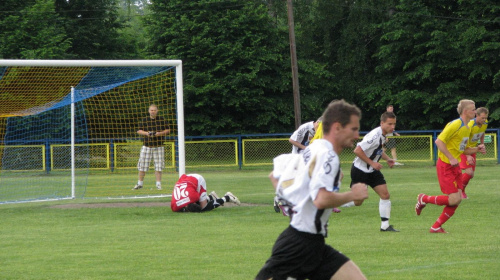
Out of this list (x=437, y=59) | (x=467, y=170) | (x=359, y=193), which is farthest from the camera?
(x=437, y=59)

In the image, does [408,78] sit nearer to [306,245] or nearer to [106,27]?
[106,27]

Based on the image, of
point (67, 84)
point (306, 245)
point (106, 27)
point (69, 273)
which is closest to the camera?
point (306, 245)

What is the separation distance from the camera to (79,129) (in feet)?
101

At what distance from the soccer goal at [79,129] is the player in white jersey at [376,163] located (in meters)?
5.21

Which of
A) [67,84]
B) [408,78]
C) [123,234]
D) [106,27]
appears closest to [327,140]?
[123,234]

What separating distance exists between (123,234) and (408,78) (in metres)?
34.8

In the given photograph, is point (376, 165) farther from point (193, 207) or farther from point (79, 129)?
point (79, 129)

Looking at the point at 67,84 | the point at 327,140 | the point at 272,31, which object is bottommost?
the point at 327,140

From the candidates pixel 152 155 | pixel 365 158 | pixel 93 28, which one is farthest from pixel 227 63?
pixel 365 158

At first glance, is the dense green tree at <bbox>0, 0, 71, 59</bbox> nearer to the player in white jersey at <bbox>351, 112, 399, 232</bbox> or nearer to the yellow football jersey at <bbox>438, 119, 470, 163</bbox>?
the player in white jersey at <bbox>351, 112, 399, 232</bbox>

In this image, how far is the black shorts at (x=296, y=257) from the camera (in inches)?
192

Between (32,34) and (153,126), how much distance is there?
26633 mm

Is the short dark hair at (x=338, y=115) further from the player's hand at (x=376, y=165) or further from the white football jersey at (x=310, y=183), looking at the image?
the player's hand at (x=376, y=165)

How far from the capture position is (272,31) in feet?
142
